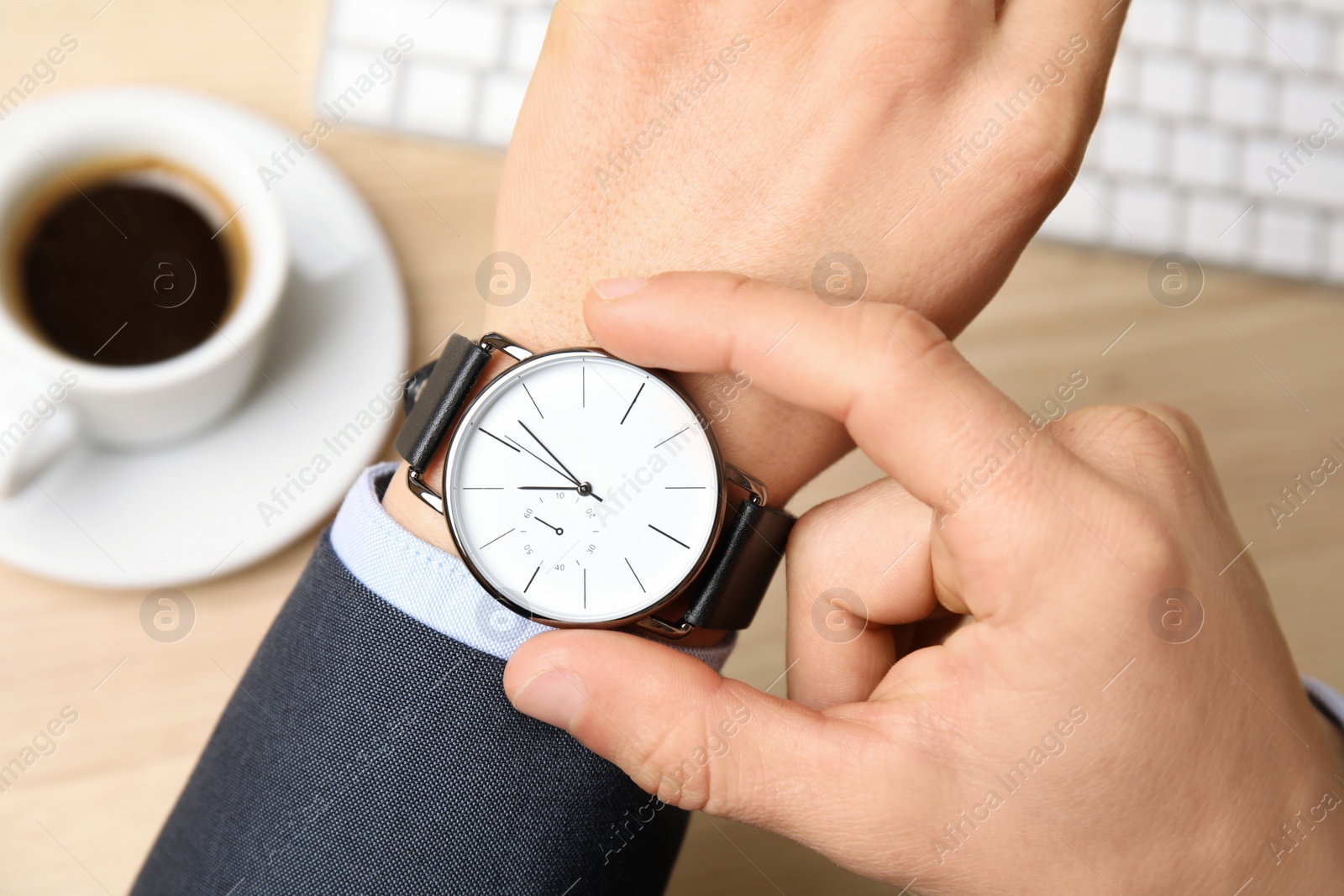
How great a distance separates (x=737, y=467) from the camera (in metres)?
0.76

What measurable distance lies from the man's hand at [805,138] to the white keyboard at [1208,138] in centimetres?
29

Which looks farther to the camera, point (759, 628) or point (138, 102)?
point (759, 628)

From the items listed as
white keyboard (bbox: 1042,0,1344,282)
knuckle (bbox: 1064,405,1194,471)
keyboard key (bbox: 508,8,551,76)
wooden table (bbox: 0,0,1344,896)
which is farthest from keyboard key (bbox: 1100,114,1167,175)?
keyboard key (bbox: 508,8,551,76)

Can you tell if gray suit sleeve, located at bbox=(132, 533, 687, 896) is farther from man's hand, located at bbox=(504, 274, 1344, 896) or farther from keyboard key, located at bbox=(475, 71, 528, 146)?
keyboard key, located at bbox=(475, 71, 528, 146)

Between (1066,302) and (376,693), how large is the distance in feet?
2.76

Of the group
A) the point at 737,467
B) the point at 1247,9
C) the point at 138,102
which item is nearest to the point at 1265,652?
the point at 737,467

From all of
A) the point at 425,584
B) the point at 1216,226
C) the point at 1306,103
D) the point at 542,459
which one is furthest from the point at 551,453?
the point at 1306,103

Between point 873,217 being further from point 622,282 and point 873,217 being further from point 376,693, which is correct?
point 376,693

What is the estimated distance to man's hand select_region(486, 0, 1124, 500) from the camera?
752mm

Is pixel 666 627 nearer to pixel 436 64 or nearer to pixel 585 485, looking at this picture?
pixel 585 485

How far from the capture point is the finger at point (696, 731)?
0.62 metres

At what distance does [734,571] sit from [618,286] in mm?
224

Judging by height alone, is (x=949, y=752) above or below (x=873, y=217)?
below

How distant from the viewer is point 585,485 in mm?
690
